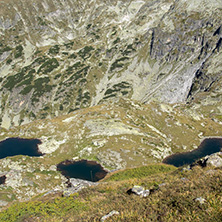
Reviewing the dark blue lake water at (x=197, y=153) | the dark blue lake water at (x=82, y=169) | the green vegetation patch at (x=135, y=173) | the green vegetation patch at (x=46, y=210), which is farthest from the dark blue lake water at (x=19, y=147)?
the green vegetation patch at (x=46, y=210)

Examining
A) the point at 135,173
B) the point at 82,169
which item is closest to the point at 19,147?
the point at 82,169

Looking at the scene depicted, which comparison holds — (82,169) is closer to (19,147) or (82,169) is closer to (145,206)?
(19,147)

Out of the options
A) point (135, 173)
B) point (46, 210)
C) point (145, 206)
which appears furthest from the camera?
point (135, 173)

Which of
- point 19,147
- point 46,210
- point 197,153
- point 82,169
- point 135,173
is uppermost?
point 46,210

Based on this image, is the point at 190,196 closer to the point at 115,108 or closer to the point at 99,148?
the point at 99,148

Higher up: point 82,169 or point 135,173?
point 135,173

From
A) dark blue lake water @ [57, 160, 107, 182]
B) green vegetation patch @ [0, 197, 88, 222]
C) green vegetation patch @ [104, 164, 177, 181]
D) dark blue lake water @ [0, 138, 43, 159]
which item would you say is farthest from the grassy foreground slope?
dark blue lake water @ [0, 138, 43, 159]

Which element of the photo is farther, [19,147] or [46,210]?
[19,147]
